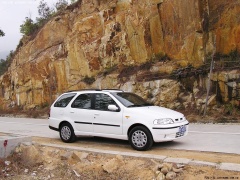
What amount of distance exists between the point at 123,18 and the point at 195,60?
6.70 m

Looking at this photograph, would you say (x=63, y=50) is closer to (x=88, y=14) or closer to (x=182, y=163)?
(x=88, y=14)

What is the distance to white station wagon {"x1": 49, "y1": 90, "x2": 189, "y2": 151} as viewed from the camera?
786cm

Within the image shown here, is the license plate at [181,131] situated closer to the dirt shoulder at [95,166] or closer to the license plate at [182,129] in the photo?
the license plate at [182,129]

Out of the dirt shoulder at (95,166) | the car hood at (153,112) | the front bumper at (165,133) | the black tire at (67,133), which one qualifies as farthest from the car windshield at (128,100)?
the black tire at (67,133)

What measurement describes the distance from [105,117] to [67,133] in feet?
5.79

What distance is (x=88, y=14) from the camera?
24047mm

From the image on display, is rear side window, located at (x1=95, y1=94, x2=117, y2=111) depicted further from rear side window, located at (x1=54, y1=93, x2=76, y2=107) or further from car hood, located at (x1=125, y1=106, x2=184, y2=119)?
rear side window, located at (x1=54, y1=93, x2=76, y2=107)

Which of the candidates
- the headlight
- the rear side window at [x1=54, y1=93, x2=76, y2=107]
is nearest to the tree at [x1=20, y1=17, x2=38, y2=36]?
the rear side window at [x1=54, y1=93, x2=76, y2=107]

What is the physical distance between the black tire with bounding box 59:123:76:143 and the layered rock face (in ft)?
26.4

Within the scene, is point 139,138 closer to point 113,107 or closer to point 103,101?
point 113,107

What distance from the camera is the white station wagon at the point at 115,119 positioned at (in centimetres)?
786

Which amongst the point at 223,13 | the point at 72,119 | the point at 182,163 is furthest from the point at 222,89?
the point at 182,163

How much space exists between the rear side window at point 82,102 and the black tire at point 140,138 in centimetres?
186

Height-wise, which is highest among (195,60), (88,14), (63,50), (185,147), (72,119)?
(88,14)
